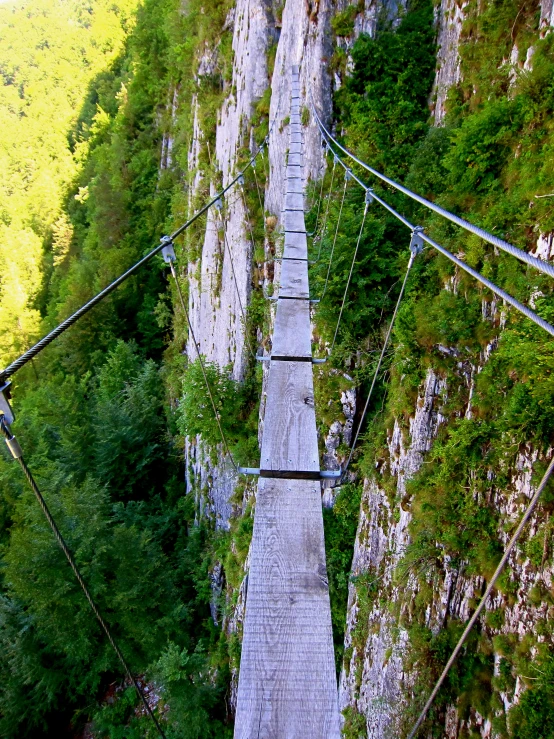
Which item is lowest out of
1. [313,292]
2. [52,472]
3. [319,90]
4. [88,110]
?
[52,472]

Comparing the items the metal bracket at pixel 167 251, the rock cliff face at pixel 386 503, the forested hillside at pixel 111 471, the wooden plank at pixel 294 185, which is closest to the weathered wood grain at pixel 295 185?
the wooden plank at pixel 294 185

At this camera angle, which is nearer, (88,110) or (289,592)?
(289,592)

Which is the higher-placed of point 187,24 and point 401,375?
point 187,24

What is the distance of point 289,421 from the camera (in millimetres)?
2508

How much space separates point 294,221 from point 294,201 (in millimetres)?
1052

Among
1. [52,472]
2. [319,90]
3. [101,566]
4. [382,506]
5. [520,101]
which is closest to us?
[520,101]

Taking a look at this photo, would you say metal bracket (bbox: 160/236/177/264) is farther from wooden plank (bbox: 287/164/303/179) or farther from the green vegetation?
wooden plank (bbox: 287/164/303/179)

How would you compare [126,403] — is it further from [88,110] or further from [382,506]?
[88,110]

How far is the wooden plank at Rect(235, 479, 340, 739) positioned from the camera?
1.44 metres

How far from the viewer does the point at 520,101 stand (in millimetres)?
3781

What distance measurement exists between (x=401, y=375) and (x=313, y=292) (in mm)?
1825

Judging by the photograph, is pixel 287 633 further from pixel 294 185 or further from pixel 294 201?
pixel 294 185

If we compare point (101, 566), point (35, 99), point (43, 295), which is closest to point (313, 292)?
point (101, 566)

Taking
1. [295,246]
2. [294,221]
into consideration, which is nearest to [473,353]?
[295,246]
